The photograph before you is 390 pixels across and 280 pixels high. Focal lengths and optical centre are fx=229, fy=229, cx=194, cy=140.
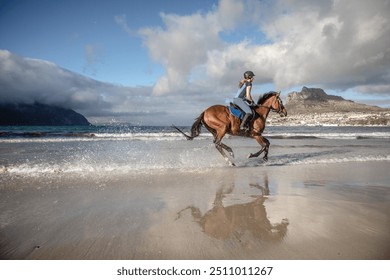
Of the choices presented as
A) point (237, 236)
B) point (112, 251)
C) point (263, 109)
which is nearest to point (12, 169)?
point (112, 251)

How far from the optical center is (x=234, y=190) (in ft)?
18.8

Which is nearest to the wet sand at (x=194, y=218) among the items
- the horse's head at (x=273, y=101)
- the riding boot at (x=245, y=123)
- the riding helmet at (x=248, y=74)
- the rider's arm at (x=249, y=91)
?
the riding boot at (x=245, y=123)

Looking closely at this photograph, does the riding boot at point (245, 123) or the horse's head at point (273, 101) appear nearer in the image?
the riding boot at point (245, 123)

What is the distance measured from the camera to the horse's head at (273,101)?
11.0 meters

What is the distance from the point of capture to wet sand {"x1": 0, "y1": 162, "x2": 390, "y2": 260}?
9.16 ft

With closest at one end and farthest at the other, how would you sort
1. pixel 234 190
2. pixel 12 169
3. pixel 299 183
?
pixel 234 190
pixel 299 183
pixel 12 169

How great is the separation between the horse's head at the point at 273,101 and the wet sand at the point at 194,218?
16.5ft

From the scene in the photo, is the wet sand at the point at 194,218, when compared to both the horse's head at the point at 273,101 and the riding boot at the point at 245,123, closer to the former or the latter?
the riding boot at the point at 245,123

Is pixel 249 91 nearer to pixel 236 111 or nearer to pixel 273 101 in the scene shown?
pixel 236 111

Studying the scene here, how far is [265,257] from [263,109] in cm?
899

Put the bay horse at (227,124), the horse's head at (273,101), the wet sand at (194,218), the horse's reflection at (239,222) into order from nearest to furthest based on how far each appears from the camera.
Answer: the wet sand at (194,218) < the horse's reflection at (239,222) < the bay horse at (227,124) < the horse's head at (273,101)

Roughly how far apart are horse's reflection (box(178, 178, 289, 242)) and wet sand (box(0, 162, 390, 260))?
0.05ft

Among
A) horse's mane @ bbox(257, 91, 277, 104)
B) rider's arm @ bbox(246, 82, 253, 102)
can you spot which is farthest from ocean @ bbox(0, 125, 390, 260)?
horse's mane @ bbox(257, 91, 277, 104)
